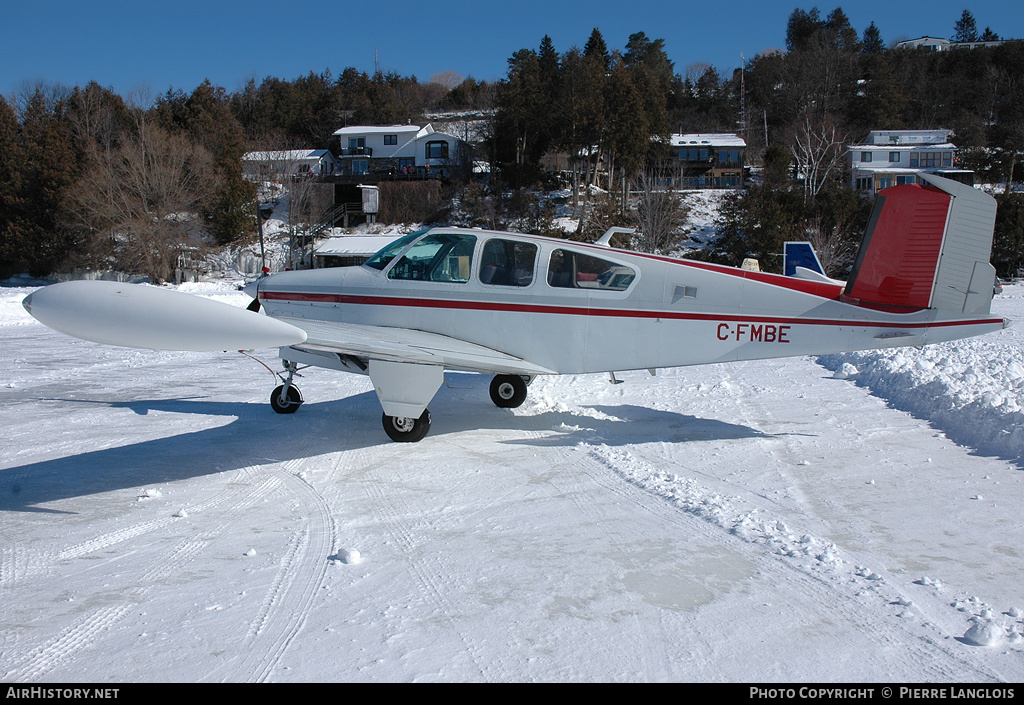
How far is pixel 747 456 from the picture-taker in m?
6.50

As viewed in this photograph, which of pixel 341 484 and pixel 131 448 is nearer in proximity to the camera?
pixel 341 484

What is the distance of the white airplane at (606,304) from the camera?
21.4 feet

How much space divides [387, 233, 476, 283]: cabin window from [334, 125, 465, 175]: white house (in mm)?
55477

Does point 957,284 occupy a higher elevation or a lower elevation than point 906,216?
lower

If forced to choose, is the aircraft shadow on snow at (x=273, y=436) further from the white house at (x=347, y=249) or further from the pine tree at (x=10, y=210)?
the pine tree at (x=10, y=210)

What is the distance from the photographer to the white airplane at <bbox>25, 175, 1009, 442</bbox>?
6531 mm

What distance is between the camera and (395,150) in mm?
66750

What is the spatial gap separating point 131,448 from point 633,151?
48573mm

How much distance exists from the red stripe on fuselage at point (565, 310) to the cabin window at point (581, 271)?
27 cm

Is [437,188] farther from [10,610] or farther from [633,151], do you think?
[10,610]

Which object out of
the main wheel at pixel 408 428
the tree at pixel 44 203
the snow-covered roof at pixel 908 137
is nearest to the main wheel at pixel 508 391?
the main wheel at pixel 408 428

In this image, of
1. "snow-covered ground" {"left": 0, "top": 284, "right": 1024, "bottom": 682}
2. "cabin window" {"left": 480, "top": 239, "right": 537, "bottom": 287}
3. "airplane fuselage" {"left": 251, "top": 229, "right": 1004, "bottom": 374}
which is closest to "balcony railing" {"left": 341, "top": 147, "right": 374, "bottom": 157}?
"snow-covered ground" {"left": 0, "top": 284, "right": 1024, "bottom": 682}

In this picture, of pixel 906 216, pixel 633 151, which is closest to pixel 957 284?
pixel 906 216

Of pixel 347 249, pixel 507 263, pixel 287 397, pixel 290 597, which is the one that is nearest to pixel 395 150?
pixel 347 249
